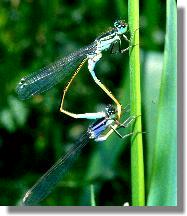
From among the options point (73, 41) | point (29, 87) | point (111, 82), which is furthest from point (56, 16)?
point (29, 87)

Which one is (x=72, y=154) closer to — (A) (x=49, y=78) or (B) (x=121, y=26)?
(A) (x=49, y=78)

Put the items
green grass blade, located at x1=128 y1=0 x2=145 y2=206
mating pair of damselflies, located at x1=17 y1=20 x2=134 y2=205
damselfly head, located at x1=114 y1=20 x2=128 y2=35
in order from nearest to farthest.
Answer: green grass blade, located at x1=128 y1=0 x2=145 y2=206
damselfly head, located at x1=114 y1=20 x2=128 y2=35
mating pair of damselflies, located at x1=17 y1=20 x2=134 y2=205

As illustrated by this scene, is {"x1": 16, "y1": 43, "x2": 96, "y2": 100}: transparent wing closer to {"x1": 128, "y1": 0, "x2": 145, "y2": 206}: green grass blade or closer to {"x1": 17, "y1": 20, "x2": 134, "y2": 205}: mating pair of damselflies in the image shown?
{"x1": 17, "y1": 20, "x2": 134, "y2": 205}: mating pair of damselflies

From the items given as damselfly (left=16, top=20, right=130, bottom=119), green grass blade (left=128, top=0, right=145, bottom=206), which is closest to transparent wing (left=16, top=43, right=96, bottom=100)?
damselfly (left=16, top=20, right=130, bottom=119)

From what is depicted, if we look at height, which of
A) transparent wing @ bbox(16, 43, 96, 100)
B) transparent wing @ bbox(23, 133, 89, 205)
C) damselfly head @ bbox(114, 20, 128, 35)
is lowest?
transparent wing @ bbox(23, 133, 89, 205)

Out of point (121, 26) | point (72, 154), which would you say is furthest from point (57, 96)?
point (121, 26)

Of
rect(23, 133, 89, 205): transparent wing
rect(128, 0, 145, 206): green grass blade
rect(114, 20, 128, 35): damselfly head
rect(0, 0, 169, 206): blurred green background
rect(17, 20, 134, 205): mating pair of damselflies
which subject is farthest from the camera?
rect(0, 0, 169, 206): blurred green background

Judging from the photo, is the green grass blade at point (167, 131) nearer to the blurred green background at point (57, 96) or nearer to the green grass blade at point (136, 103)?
the green grass blade at point (136, 103)

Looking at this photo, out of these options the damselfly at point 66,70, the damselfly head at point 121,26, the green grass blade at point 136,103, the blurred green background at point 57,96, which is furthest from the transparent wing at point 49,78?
the green grass blade at point 136,103
